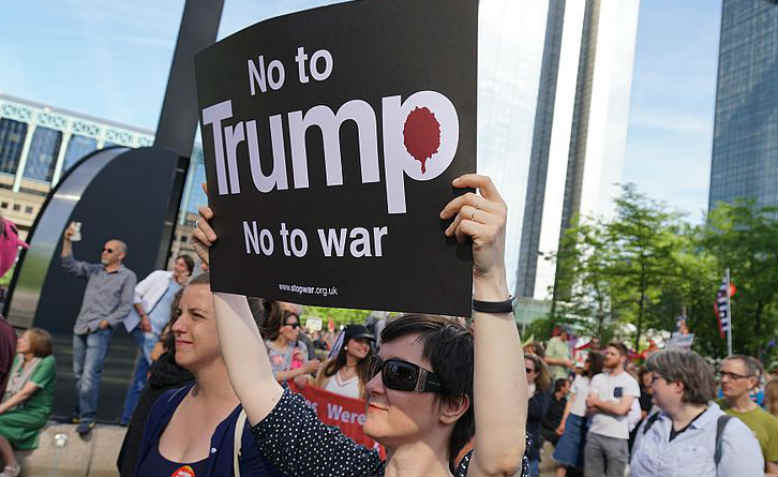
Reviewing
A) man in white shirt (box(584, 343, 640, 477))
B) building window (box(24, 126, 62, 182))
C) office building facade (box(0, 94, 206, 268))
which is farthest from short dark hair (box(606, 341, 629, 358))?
building window (box(24, 126, 62, 182))

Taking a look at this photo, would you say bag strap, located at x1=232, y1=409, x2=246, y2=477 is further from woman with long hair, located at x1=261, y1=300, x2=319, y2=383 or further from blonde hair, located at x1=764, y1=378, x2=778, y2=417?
blonde hair, located at x1=764, y1=378, x2=778, y2=417

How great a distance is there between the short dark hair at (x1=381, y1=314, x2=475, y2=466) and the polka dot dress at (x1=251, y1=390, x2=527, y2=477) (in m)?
0.28

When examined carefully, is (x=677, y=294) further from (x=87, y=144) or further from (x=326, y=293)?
(x=87, y=144)

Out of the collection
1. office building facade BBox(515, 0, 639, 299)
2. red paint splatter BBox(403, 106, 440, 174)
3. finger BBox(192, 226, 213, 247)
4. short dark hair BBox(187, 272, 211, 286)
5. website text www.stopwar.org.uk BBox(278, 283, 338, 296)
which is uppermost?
office building facade BBox(515, 0, 639, 299)

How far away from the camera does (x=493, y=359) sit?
1.36 m

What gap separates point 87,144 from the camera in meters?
90.3

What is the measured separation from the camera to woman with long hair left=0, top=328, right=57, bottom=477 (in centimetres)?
549

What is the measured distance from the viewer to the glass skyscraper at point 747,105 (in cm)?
10281

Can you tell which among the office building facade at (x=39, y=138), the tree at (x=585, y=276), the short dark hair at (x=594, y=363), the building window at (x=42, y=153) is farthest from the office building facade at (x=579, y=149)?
the building window at (x=42, y=153)

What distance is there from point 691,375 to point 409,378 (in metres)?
2.51

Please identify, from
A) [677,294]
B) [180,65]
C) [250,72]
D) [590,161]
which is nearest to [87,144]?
[590,161]

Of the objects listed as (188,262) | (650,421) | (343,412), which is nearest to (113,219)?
(188,262)

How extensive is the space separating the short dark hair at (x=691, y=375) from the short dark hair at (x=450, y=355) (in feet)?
7.62

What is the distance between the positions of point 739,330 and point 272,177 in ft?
100
